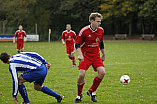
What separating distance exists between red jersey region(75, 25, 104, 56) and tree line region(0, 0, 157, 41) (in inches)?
1400

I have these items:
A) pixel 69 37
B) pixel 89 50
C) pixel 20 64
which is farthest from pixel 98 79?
pixel 69 37

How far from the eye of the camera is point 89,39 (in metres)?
6.75

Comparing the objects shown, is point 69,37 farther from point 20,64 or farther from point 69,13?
point 69,13

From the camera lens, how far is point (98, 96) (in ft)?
24.4

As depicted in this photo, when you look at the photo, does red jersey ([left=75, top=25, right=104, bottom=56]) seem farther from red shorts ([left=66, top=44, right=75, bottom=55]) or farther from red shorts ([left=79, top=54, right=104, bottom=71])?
red shorts ([left=66, top=44, right=75, bottom=55])

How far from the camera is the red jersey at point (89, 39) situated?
6.73 metres

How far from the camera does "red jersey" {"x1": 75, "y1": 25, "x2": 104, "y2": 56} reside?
673 centimetres

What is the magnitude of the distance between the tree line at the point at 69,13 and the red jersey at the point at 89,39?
3556cm

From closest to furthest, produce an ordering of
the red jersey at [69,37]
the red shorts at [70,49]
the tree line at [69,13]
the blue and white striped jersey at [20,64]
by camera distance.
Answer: the blue and white striped jersey at [20,64]
the red shorts at [70,49]
the red jersey at [69,37]
the tree line at [69,13]

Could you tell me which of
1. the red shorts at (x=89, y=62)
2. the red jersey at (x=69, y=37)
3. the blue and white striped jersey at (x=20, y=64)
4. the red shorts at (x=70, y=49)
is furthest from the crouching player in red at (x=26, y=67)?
the red jersey at (x=69, y=37)

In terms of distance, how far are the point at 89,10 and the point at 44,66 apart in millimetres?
45716

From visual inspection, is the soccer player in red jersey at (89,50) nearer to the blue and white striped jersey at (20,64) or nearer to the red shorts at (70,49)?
the blue and white striped jersey at (20,64)

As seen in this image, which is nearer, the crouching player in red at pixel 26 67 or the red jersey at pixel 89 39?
the crouching player in red at pixel 26 67

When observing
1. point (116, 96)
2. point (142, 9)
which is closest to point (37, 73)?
point (116, 96)
